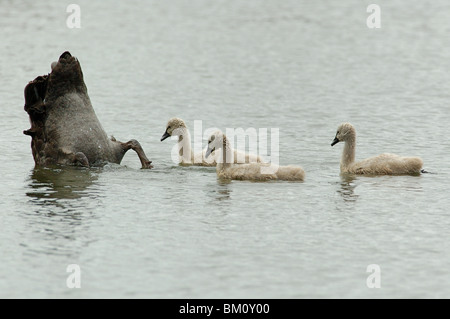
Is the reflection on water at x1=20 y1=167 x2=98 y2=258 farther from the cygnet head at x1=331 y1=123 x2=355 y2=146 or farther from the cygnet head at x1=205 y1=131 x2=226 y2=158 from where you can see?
the cygnet head at x1=331 y1=123 x2=355 y2=146

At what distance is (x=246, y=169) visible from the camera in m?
15.5

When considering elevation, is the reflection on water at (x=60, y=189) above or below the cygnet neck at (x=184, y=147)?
below

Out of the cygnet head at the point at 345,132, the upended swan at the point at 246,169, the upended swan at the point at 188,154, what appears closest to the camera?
the upended swan at the point at 246,169

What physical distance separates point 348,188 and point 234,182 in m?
1.78

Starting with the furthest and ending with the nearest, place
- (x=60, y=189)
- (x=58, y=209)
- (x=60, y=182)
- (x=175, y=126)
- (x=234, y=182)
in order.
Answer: (x=175, y=126)
(x=234, y=182)
(x=60, y=182)
(x=60, y=189)
(x=58, y=209)

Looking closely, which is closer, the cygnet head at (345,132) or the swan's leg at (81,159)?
the swan's leg at (81,159)

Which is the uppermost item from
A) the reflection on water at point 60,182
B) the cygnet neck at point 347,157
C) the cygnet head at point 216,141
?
the cygnet head at point 216,141

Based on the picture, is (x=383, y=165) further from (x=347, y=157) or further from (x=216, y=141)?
(x=216, y=141)

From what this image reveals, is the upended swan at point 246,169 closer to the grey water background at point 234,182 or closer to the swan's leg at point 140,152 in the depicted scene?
the grey water background at point 234,182

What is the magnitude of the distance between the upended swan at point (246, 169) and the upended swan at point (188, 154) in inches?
26.3

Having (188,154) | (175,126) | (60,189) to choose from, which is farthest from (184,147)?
(60,189)

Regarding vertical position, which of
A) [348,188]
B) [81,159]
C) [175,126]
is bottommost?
[348,188]

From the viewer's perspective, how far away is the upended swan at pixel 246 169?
1522 cm

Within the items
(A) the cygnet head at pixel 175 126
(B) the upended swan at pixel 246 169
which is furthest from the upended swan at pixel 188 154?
(B) the upended swan at pixel 246 169
